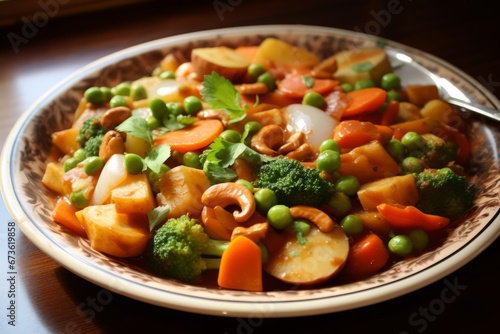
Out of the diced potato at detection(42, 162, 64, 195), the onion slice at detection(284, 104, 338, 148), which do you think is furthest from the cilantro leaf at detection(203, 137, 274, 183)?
the diced potato at detection(42, 162, 64, 195)

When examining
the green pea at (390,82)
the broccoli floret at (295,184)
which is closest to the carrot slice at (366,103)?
the green pea at (390,82)

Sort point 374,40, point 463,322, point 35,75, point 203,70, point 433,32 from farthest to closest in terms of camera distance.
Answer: point 433,32, point 35,75, point 374,40, point 203,70, point 463,322

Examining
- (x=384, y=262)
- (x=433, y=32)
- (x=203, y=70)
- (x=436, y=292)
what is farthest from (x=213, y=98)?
(x=433, y=32)

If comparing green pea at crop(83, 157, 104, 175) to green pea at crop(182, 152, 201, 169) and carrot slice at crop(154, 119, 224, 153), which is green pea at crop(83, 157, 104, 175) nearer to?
carrot slice at crop(154, 119, 224, 153)

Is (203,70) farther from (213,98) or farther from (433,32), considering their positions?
(433,32)

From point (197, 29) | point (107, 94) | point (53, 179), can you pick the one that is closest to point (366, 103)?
point (107, 94)

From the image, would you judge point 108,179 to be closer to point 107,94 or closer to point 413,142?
point 107,94
